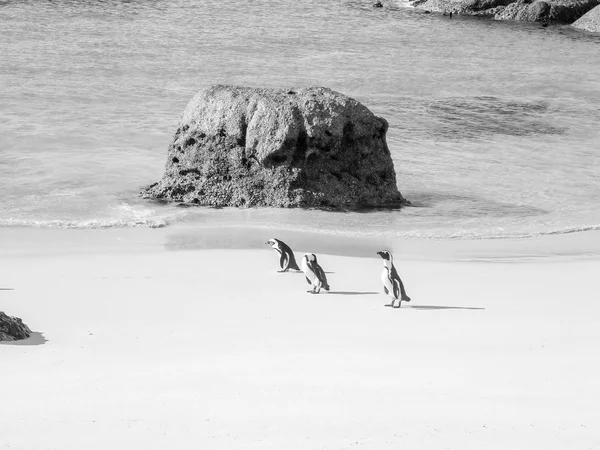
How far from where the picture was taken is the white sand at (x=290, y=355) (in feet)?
20.2

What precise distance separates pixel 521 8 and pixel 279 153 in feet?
77.1

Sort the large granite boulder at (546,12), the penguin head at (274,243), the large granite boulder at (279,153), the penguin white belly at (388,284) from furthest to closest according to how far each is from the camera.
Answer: the large granite boulder at (546,12) → the large granite boulder at (279,153) → the penguin head at (274,243) → the penguin white belly at (388,284)

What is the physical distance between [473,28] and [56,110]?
1656cm

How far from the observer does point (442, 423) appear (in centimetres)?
628

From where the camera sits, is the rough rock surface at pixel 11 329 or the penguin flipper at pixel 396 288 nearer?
the rough rock surface at pixel 11 329

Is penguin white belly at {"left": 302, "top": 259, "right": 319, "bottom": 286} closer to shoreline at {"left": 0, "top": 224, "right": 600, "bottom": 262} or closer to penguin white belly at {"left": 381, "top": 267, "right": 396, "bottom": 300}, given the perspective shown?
penguin white belly at {"left": 381, "top": 267, "right": 396, "bottom": 300}

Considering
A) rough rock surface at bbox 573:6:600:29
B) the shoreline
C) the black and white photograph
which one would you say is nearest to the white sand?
the black and white photograph

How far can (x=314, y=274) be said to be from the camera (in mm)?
9719

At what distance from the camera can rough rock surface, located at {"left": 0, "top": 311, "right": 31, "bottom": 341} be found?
7648 millimetres

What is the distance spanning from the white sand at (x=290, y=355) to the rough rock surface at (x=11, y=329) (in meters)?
0.13

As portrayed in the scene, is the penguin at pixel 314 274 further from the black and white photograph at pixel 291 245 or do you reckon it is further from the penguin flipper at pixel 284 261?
the penguin flipper at pixel 284 261

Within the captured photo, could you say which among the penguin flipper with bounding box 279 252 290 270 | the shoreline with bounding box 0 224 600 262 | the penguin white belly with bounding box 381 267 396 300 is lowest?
the shoreline with bounding box 0 224 600 262

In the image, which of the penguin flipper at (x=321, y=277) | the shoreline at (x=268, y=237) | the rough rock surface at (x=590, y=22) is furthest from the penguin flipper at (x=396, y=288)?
the rough rock surface at (x=590, y=22)

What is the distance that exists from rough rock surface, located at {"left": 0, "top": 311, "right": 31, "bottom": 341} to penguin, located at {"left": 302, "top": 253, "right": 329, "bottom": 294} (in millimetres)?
2780
